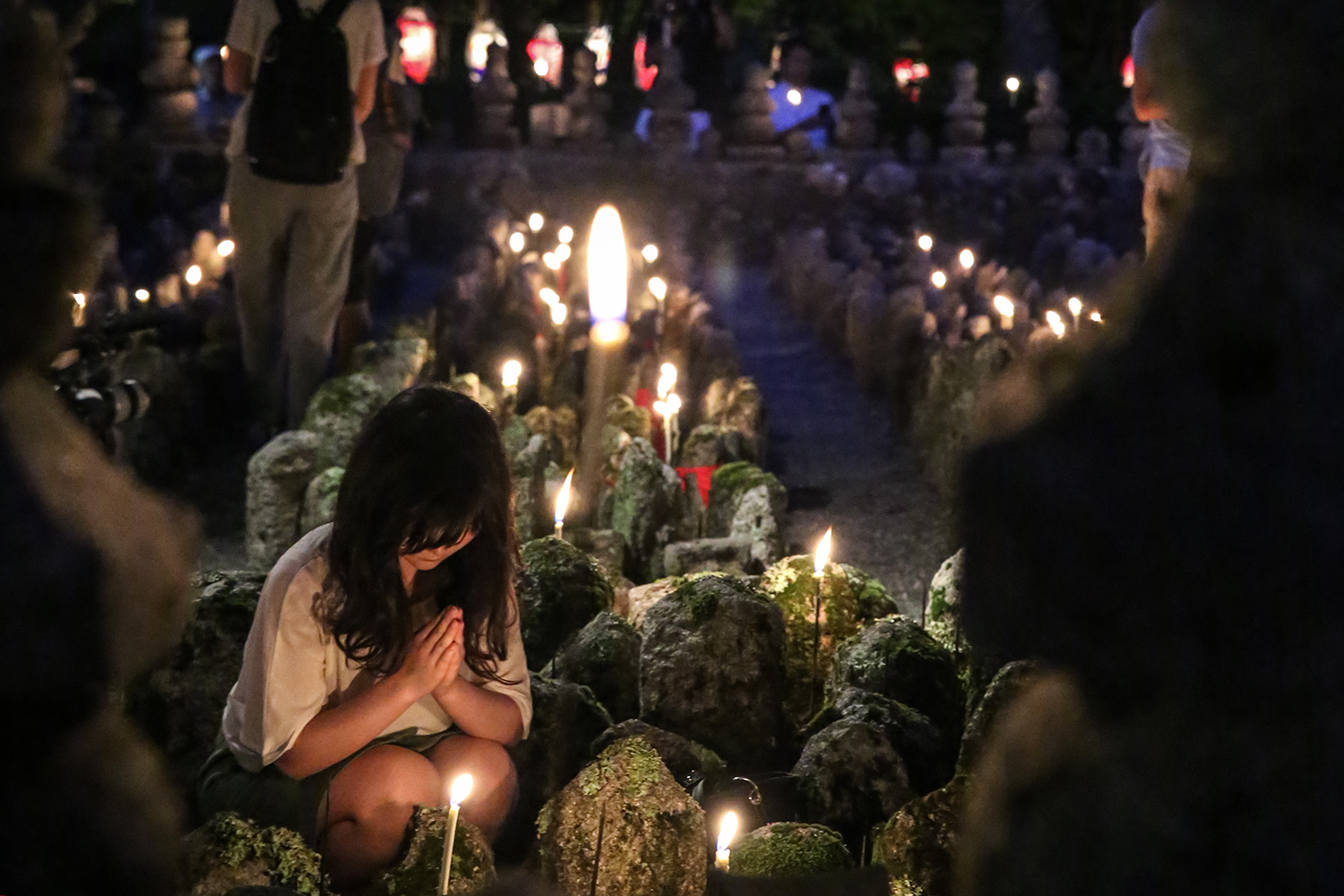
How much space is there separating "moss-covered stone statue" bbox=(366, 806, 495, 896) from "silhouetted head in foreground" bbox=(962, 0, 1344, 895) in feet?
3.51

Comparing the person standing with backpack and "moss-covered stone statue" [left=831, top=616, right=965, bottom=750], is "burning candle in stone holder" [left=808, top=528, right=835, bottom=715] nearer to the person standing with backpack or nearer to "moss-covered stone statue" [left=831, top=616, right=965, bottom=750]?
"moss-covered stone statue" [left=831, top=616, right=965, bottom=750]

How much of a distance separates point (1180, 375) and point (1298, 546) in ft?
0.52

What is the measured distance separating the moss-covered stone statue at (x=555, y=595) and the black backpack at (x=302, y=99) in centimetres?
216

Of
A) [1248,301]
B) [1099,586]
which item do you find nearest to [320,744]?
[1099,586]

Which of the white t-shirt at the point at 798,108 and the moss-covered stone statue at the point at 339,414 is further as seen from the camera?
the white t-shirt at the point at 798,108

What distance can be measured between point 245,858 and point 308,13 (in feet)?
11.7

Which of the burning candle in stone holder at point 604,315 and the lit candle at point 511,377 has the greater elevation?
the burning candle in stone holder at point 604,315

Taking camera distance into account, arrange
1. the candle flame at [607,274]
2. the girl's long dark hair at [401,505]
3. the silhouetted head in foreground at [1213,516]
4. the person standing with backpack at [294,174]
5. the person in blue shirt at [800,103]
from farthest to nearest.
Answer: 1. the person in blue shirt at [800,103]
2. the person standing with backpack at [294,174]
3. the candle flame at [607,274]
4. the girl's long dark hair at [401,505]
5. the silhouetted head in foreground at [1213,516]

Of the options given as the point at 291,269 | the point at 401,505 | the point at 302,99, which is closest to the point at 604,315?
the point at 401,505

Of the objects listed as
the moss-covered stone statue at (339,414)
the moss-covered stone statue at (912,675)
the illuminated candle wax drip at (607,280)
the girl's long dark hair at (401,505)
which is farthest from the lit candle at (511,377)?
the girl's long dark hair at (401,505)

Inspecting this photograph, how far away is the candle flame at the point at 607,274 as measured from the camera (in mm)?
3561

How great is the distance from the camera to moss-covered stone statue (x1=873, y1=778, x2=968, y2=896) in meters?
2.25

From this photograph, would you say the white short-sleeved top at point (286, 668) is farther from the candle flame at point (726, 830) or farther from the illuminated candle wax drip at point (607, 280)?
the illuminated candle wax drip at point (607, 280)

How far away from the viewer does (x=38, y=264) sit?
1.29 m
